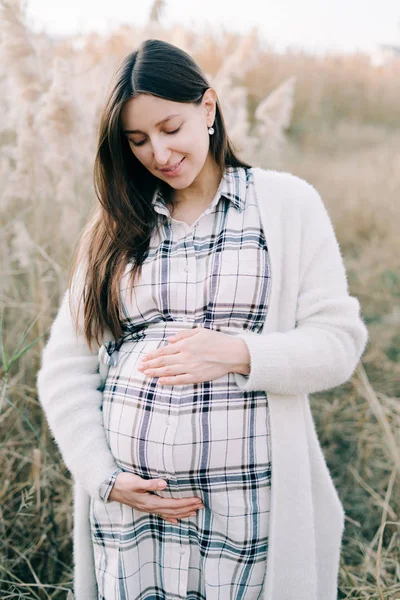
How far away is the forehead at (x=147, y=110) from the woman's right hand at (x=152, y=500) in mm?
846

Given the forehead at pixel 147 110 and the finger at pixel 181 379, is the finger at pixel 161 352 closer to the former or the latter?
the finger at pixel 181 379

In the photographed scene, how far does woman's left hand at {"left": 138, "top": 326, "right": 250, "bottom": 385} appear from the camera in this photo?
140cm

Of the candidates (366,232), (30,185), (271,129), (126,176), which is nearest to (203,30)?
(271,129)

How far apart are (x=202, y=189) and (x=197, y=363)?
1.63ft

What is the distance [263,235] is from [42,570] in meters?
1.42

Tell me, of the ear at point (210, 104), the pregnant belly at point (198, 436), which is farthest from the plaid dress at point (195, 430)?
the ear at point (210, 104)

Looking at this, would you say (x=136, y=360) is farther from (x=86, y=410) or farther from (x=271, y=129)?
(x=271, y=129)

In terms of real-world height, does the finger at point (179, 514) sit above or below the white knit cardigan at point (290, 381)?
below

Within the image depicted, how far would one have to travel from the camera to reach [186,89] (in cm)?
147

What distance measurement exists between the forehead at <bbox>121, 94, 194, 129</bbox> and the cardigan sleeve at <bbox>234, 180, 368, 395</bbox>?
403 mm

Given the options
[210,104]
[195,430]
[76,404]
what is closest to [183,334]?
[195,430]

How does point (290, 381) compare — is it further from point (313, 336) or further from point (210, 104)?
point (210, 104)

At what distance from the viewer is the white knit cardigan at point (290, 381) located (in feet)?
4.67

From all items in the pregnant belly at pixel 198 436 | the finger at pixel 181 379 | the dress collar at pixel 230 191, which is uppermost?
the dress collar at pixel 230 191
